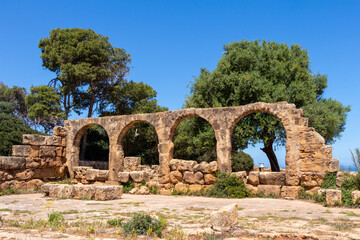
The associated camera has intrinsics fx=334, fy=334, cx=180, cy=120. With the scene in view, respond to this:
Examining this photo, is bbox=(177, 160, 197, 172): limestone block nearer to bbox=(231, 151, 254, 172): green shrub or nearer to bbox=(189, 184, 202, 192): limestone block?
bbox=(189, 184, 202, 192): limestone block

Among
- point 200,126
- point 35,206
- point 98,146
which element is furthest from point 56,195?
point 98,146

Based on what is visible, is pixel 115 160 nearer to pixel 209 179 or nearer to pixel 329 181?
pixel 209 179

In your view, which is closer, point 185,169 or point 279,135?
point 185,169

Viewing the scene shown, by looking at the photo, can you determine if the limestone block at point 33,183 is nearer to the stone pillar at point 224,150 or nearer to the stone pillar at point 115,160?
the stone pillar at point 115,160

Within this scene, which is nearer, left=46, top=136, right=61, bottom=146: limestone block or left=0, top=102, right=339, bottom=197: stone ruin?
left=0, top=102, right=339, bottom=197: stone ruin

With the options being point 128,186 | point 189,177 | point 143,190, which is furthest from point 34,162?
point 189,177

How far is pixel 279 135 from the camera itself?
17.8 metres

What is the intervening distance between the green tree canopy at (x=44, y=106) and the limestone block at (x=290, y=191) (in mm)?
17231

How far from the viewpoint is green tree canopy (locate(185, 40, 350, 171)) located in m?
17.3

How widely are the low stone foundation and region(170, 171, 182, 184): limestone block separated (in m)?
3.28

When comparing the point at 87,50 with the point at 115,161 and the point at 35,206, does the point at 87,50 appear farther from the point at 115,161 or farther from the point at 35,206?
the point at 35,206

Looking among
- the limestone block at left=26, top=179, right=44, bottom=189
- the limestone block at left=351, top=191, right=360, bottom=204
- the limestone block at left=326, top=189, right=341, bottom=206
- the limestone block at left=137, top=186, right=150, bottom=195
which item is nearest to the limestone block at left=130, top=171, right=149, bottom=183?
the limestone block at left=137, top=186, right=150, bottom=195

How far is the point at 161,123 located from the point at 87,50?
41.6 ft

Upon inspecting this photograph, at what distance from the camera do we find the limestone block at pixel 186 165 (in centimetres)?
1342
